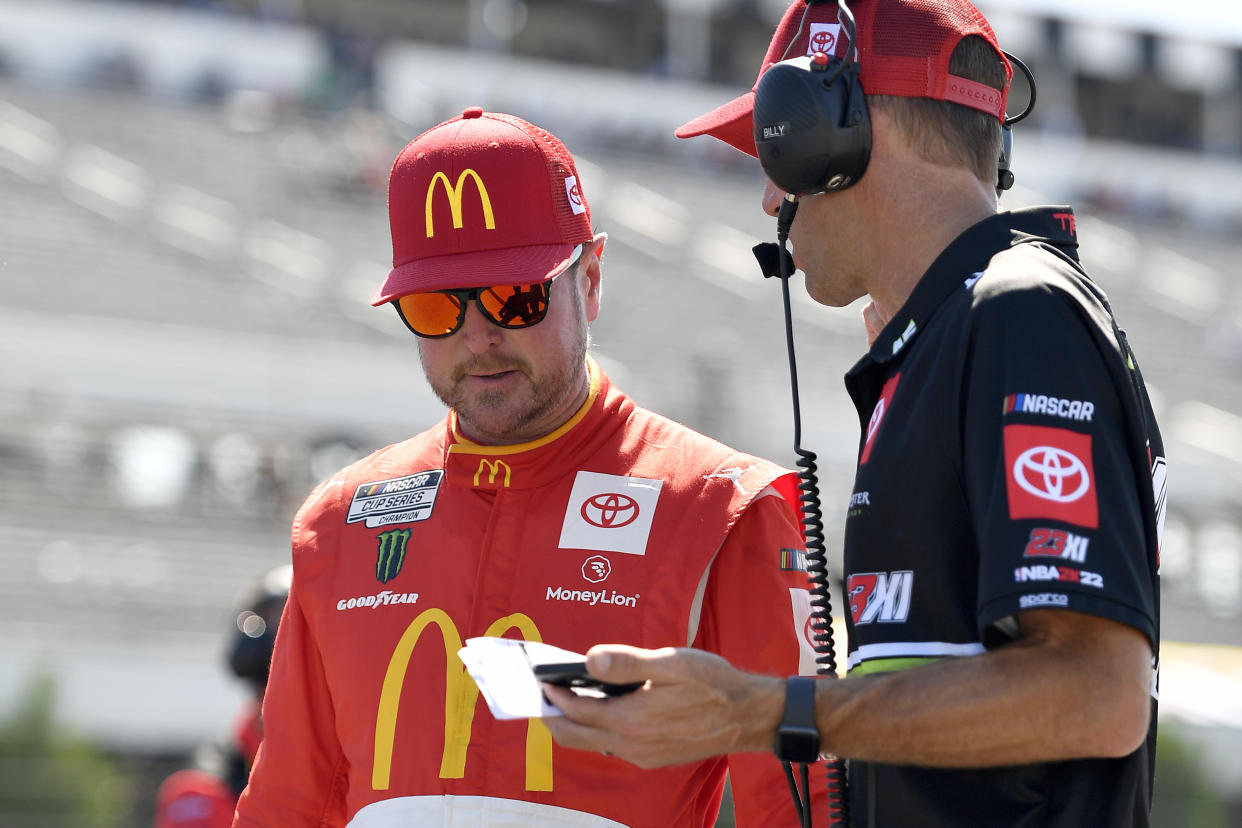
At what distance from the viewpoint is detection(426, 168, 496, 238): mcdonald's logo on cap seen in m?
2.51

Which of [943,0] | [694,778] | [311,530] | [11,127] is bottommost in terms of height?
[694,778]

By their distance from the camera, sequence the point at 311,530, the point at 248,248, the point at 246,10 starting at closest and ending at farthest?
the point at 311,530, the point at 248,248, the point at 246,10

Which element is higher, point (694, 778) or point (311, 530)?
point (311, 530)

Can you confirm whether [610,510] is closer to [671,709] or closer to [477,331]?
[477,331]

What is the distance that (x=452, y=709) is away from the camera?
7.72ft

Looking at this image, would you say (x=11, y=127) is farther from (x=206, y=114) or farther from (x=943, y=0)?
(x=943, y=0)

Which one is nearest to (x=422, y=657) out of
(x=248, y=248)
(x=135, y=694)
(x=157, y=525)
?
(x=135, y=694)

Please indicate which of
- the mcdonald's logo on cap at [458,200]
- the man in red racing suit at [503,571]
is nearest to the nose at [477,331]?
the man in red racing suit at [503,571]

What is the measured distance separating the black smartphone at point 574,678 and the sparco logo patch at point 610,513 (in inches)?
27.3

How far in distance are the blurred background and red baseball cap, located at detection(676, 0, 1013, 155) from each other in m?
6.25

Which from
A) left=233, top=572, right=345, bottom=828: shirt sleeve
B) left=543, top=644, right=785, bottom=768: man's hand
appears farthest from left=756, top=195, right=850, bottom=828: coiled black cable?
left=233, top=572, right=345, bottom=828: shirt sleeve

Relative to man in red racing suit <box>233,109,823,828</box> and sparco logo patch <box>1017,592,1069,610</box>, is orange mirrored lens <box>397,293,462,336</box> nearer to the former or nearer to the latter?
man in red racing suit <box>233,109,823,828</box>

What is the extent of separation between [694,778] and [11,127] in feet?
64.0

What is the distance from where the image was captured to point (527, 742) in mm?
2307
